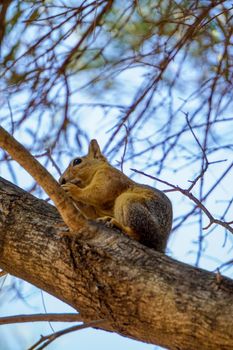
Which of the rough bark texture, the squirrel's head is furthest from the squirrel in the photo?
the rough bark texture

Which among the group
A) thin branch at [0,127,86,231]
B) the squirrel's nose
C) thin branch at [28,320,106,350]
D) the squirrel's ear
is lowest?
thin branch at [28,320,106,350]

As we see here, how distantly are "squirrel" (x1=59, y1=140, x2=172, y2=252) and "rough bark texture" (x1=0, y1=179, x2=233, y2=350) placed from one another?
0.96ft

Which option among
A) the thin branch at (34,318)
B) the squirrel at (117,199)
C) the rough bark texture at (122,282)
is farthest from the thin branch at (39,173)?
the squirrel at (117,199)

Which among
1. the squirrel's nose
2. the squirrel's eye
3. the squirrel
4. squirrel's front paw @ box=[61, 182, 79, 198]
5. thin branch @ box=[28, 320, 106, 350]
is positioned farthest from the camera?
the squirrel's eye

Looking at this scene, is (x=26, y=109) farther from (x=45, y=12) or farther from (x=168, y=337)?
(x=168, y=337)

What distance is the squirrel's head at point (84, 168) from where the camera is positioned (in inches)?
115

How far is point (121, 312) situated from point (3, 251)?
1.39 ft

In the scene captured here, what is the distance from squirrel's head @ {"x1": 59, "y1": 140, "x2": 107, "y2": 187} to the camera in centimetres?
292

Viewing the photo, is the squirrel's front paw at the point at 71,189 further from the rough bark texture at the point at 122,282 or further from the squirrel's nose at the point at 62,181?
the rough bark texture at the point at 122,282

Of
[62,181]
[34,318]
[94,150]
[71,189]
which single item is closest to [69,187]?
[71,189]

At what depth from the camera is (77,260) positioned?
175 cm

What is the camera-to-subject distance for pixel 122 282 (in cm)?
167

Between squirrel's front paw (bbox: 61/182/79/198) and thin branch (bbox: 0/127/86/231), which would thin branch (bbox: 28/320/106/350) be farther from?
squirrel's front paw (bbox: 61/182/79/198)

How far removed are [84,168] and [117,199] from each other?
517 millimetres
